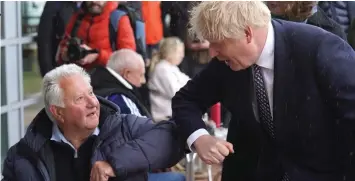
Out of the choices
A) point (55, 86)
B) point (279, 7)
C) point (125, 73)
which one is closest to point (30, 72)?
point (125, 73)

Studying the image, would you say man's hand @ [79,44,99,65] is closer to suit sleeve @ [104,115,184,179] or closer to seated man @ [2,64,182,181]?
seated man @ [2,64,182,181]

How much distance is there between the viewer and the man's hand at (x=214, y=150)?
267 cm

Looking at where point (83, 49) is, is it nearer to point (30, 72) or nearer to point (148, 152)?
point (30, 72)

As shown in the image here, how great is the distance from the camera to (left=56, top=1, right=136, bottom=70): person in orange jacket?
5875mm

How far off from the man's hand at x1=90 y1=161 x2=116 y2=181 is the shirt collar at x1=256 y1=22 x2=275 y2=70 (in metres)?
0.70

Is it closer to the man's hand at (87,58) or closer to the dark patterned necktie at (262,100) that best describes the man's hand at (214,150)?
the dark patterned necktie at (262,100)

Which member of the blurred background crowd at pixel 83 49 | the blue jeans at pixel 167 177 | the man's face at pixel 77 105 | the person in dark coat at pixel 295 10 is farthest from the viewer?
the blurred background crowd at pixel 83 49

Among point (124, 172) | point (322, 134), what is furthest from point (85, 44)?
point (322, 134)

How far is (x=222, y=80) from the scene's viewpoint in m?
2.86

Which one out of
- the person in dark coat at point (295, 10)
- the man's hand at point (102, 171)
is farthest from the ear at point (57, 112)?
the person in dark coat at point (295, 10)

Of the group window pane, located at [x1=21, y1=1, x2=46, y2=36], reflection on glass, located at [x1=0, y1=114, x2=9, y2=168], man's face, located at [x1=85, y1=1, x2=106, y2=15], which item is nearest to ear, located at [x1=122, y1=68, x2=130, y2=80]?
man's face, located at [x1=85, y1=1, x2=106, y2=15]

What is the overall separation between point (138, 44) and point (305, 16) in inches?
96.3

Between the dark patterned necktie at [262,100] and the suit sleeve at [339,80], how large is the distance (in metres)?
0.21

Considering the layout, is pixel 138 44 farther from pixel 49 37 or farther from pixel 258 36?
pixel 258 36
